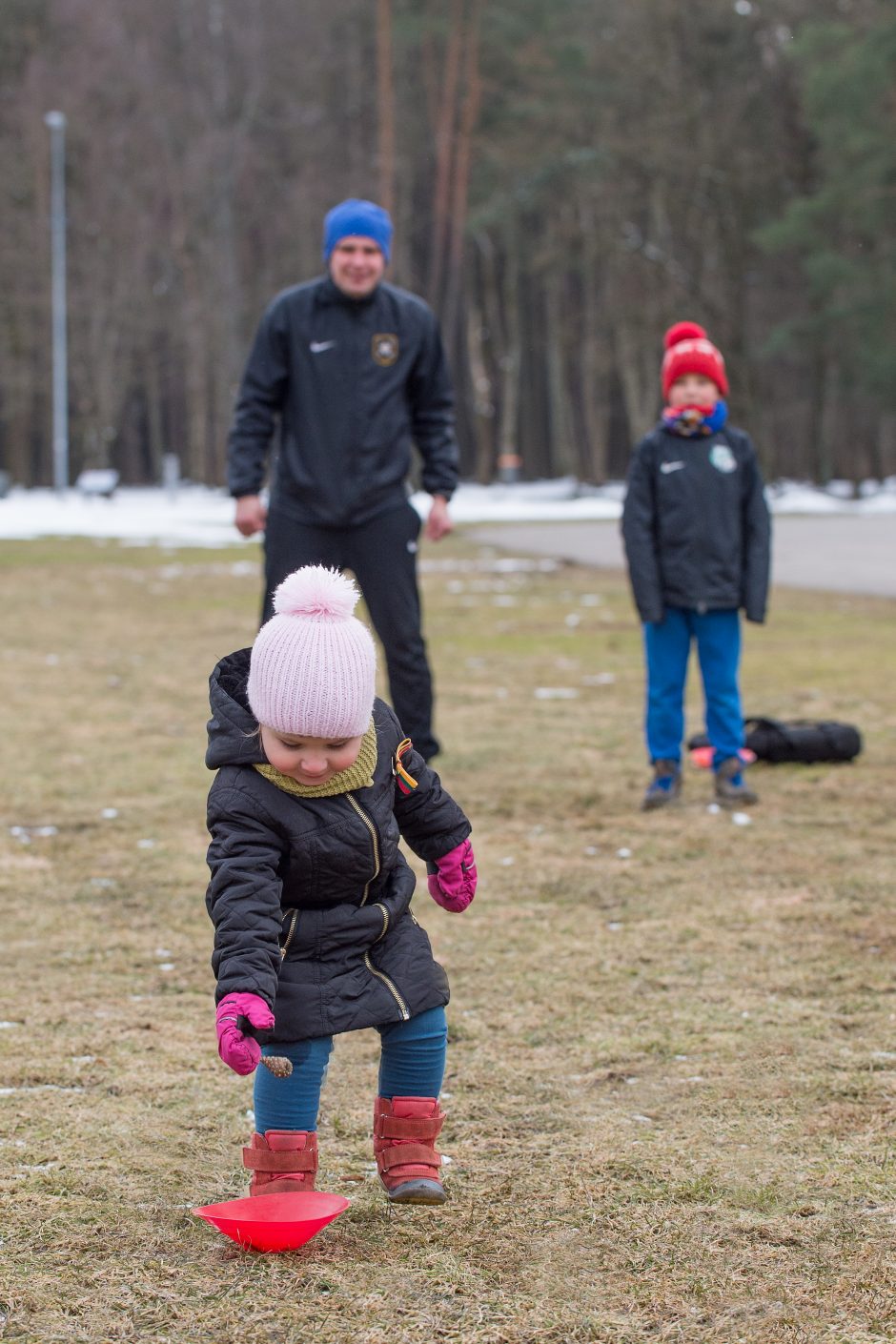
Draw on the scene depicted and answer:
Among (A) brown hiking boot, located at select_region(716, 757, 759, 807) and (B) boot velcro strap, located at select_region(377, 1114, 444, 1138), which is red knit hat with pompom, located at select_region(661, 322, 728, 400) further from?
(B) boot velcro strap, located at select_region(377, 1114, 444, 1138)

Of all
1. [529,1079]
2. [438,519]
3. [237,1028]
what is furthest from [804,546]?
[237,1028]

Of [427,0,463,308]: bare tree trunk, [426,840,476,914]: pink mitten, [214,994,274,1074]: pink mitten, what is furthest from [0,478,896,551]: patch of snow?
[214,994,274,1074]: pink mitten

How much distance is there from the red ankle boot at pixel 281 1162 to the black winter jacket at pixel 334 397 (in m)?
3.83

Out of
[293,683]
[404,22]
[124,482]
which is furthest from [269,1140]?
[124,482]

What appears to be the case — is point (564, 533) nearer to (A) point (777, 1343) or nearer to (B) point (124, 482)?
(A) point (777, 1343)

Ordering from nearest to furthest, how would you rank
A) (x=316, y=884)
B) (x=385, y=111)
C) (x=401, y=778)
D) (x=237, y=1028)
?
1. (x=237, y=1028)
2. (x=316, y=884)
3. (x=401, y=778)
4. (x=385, y=111)

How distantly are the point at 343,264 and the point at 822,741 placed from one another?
107 inches

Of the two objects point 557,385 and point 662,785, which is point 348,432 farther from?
point 557,385

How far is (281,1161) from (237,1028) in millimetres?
369

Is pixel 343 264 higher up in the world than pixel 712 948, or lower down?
higher up

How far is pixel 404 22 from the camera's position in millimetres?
42250

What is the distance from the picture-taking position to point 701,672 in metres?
6.46

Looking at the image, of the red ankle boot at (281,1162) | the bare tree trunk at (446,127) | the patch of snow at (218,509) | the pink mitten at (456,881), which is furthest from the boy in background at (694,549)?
the bare tree trunk at (446,127)

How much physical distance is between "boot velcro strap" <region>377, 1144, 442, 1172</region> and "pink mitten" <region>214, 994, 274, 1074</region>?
16.0 inches
